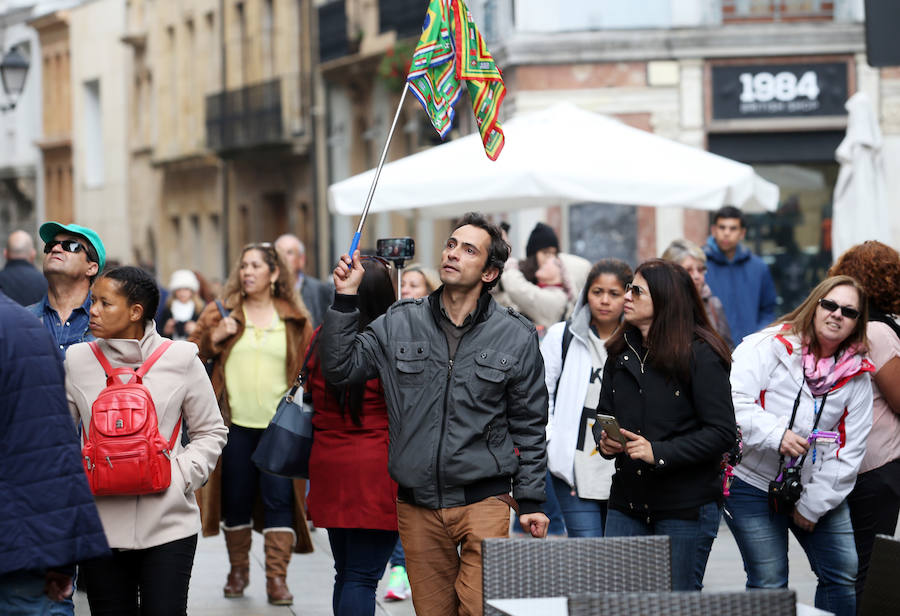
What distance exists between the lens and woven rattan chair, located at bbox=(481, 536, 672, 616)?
498cm

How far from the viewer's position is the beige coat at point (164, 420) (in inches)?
221

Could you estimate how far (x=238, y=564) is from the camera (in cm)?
→ 920

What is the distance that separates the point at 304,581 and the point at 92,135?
41.6m

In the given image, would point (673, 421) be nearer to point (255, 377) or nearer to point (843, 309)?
point (843, 309)

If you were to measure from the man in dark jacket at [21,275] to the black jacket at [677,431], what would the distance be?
6532 mm

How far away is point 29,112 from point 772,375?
50.7 m

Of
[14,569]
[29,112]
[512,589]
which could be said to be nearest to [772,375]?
[512,589]

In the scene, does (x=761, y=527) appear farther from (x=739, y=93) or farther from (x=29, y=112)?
(x=29, y=112)

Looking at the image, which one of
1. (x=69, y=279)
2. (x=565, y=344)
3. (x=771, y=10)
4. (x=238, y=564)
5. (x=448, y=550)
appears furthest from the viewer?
(x=771, y=10)

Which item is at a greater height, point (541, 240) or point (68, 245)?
point (541, 240)

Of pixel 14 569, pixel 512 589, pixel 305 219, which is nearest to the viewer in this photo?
pixel 14 569

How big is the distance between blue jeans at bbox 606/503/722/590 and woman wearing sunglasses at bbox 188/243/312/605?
10.3ft

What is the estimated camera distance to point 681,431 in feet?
20.0

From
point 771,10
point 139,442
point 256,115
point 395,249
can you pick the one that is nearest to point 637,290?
point 395,249
